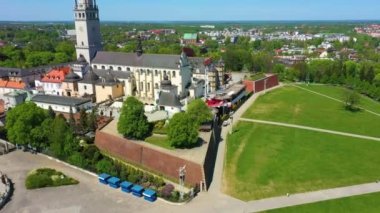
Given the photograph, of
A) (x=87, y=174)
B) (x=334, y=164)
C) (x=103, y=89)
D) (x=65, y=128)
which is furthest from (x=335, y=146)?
(x=103, y=89)

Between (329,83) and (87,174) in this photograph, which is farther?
(329,83)

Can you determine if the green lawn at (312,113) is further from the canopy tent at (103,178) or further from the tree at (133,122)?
the canopy tent at (103,178)

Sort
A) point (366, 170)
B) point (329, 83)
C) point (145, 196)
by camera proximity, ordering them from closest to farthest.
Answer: point (145, 196)
point (366, 170)
point (329, 83)

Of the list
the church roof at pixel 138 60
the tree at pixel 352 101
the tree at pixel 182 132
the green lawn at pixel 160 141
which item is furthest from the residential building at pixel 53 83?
the tree at pixel 352 101

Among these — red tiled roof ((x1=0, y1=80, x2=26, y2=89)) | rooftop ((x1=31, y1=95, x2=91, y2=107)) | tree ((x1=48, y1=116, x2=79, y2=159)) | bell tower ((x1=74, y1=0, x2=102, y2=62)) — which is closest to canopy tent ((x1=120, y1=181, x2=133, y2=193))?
tree ((x1=48, y1=116, x2=79, y2=159))

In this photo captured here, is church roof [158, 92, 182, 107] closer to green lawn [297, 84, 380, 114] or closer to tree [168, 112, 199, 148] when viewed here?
tree [168, 112, 199, 148]

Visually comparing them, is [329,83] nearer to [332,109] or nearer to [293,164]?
[332,109]

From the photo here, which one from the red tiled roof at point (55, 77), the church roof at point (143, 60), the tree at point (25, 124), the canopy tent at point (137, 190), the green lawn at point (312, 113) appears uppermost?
the church roof at point (143, 60)
